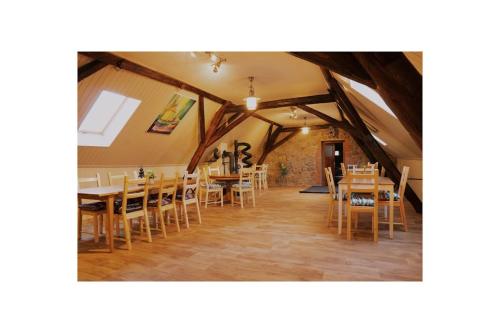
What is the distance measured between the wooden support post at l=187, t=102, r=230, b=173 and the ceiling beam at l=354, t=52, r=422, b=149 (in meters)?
4.41

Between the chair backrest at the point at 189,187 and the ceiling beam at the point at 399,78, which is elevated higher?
the ceiling beam at the point at 399,78

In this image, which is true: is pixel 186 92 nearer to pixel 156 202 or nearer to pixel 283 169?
pixel 156 202

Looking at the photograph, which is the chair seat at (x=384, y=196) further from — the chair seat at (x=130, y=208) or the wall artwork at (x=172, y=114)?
the wall artwork at (x=172, y=114)

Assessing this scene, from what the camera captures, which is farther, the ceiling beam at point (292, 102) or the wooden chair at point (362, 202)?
the ceiling beam at point (292, 102)

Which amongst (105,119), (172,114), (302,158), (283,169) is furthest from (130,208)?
(302,158)

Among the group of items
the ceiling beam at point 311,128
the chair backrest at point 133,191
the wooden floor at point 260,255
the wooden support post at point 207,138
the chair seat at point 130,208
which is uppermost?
the ceiling beam at point 311,128

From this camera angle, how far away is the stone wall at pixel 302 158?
1044 cm

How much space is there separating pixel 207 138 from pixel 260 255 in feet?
13.3

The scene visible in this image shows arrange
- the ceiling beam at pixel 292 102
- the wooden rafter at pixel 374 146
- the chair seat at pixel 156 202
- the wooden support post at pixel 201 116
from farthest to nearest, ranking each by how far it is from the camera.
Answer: the ceiling beam at pixel 292 102 → the wooden support post at pixel 201 116 → the wooden rafter at pixel 374 146 → the chair seat at pixel 156 202

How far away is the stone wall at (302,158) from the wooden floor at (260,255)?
21.7 ft

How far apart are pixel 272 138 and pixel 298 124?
117 cm

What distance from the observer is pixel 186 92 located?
5.05m

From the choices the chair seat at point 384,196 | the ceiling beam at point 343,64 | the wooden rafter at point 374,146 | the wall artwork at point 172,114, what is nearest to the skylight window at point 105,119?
the wall artwork at point 172,114
